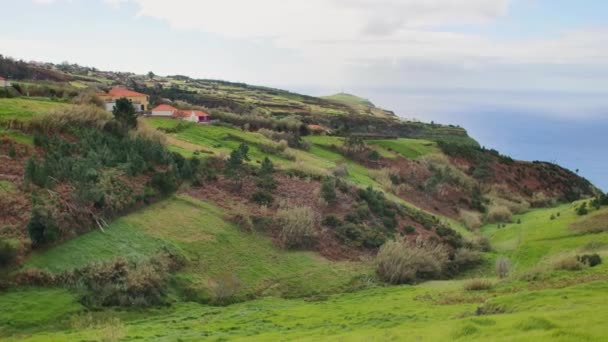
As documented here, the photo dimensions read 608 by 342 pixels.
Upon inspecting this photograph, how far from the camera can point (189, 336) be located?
53.0 ft

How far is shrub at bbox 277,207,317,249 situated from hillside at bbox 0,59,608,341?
8cm

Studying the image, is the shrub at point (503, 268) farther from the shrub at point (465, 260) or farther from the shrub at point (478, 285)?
the shrub at point (465, 260)

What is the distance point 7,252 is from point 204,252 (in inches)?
356

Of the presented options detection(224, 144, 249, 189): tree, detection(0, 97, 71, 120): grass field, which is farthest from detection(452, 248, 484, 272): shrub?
detection(0, 97, 71, 120): grass field

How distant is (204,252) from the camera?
26.0 metres

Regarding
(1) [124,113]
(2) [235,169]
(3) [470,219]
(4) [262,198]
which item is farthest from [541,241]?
(1) [124,113]

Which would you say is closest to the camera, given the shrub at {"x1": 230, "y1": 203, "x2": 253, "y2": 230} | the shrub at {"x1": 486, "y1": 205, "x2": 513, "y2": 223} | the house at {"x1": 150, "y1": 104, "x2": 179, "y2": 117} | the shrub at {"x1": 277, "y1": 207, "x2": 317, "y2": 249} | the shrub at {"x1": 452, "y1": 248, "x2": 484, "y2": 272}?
the shrub at {"x1": 277, "y1": 207, "x2": 317, "y2": 249}

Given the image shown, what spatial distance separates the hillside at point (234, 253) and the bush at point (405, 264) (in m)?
0.08

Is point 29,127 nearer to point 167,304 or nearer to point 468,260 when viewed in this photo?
point 167,304

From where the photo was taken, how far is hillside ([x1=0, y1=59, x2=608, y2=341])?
53.4 ft

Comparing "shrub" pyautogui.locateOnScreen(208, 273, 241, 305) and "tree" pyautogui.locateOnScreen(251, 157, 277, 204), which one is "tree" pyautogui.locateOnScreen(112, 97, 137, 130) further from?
"shrub" pyautogui.locateOnScreen(208, 273, 241, 305)

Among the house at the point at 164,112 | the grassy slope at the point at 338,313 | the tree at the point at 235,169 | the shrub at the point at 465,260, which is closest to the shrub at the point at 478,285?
the grassy slope at the point at 338,313

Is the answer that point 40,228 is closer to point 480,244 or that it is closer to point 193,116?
point 480,244

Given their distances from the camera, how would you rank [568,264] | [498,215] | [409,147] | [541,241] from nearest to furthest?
[568,264]
[541,241]
[498,215]
[409,147]
